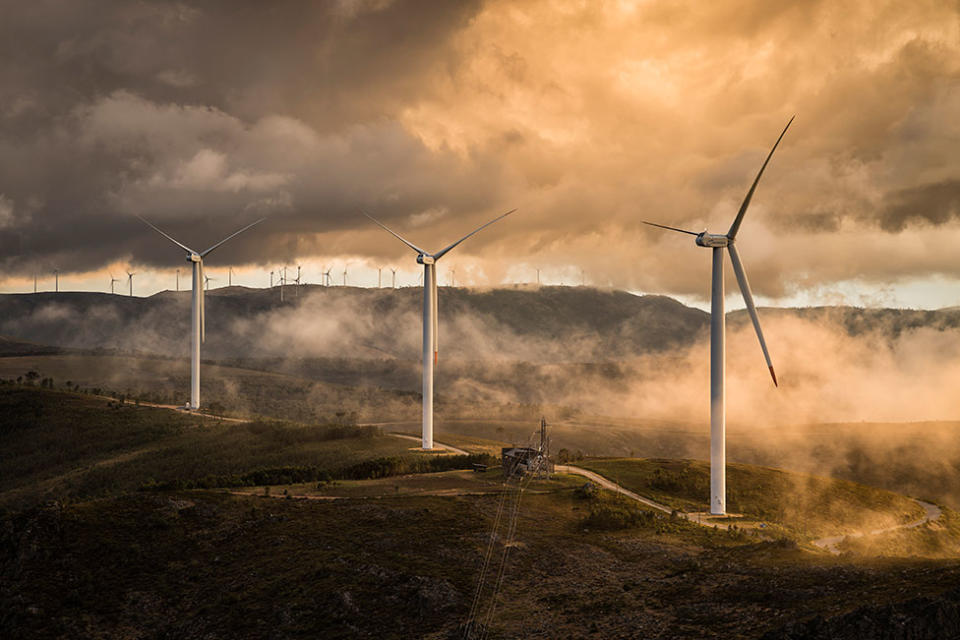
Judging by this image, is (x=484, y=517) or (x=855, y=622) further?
(x=484, y=517)

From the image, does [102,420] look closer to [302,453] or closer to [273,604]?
[302,453]

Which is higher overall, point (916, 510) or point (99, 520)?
point (99, 520)

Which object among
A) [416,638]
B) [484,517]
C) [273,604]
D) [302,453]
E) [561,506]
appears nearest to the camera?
[416,638]

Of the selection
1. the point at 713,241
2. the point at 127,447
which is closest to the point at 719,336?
the point at 713,241

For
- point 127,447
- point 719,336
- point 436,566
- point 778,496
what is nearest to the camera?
point 436,566

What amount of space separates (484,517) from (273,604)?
56.3 feet

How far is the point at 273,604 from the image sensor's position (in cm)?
3903

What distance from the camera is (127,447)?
101938mm

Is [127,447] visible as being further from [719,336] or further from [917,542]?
[917,542]

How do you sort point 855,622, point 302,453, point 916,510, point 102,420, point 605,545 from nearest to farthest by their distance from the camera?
1. point 855,622
2. point 605,545
3. point 916,510
4. point 302,453
5. point 102,420

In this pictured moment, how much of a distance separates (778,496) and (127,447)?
83810 millimetres

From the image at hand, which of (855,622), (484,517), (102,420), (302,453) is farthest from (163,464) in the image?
(855,622)

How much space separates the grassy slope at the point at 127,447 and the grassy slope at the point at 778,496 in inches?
1019

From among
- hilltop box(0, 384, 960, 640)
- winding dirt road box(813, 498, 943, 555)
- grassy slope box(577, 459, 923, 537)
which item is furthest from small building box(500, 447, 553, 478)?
winding dirt road box(813, 498, 943, 555)
